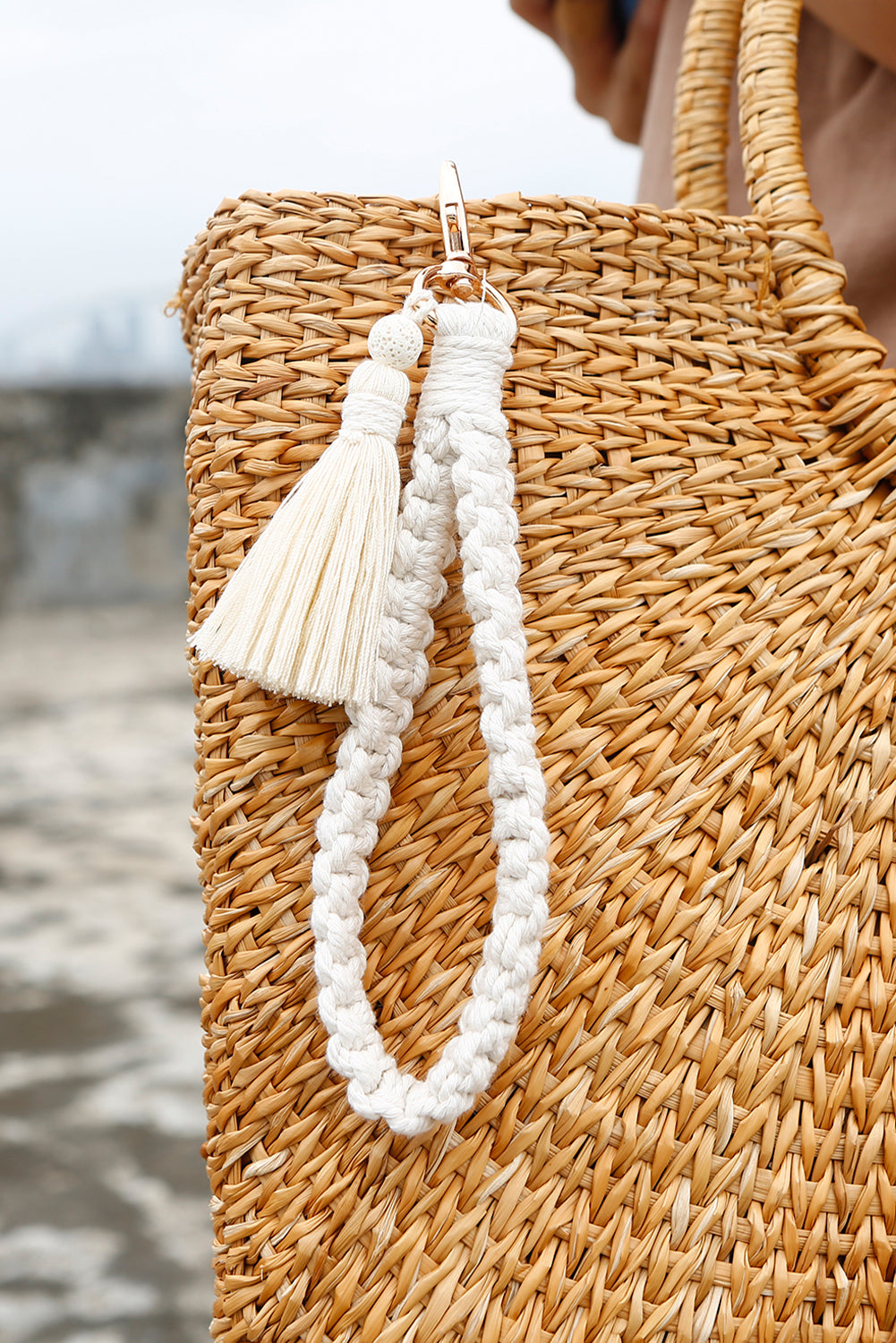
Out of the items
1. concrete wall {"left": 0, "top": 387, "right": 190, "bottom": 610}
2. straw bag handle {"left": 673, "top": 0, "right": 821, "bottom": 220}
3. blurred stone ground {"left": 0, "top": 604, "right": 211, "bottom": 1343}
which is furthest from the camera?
concrete wall {"left": 0, "top": 387, "right": 190, "bottom": 610}

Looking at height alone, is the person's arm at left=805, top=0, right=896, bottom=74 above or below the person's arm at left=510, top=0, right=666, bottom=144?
below

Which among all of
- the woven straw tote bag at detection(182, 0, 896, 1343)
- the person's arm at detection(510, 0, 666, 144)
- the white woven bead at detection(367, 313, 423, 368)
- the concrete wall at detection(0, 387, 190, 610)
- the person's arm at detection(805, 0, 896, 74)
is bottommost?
the woven straw tote bag at detection(182, 0, 896, 1343)

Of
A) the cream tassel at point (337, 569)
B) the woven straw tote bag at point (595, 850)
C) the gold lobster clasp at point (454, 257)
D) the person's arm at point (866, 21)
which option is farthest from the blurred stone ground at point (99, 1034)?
the person's arm at point (866, 21)

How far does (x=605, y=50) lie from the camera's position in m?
0.87

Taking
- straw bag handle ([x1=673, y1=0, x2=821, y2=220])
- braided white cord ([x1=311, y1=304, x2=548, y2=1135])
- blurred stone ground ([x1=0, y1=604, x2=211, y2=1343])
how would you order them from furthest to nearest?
blurred stone ground ([x1=0, y1=604, x2=211, y2=1343]) < straw bag handle ([x1=673, y1=0, x2=821, y2=220]) < braided white cord ([x1=311, y1=304, x2=548, y2=1135])

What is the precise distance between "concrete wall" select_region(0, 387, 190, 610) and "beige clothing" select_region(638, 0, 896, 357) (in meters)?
2.54

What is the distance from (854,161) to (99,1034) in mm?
1082

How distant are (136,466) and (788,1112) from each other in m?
2.91

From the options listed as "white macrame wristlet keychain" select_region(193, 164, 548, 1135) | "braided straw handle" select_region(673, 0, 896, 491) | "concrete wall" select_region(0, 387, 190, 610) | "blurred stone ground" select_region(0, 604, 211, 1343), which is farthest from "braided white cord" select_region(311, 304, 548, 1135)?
"concrete wall" select_region(0, 387, 190, 610)

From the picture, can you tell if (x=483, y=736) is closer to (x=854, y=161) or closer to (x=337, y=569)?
(x=337, y=569)

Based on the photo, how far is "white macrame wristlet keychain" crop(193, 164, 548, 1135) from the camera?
34 centimetres

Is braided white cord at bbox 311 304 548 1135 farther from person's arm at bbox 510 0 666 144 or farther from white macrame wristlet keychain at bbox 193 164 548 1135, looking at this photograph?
person's arm at bbox 510 0 666 144

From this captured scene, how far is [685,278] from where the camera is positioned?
16.3 inches

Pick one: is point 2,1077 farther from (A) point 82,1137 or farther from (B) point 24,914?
(B) point 24,914
